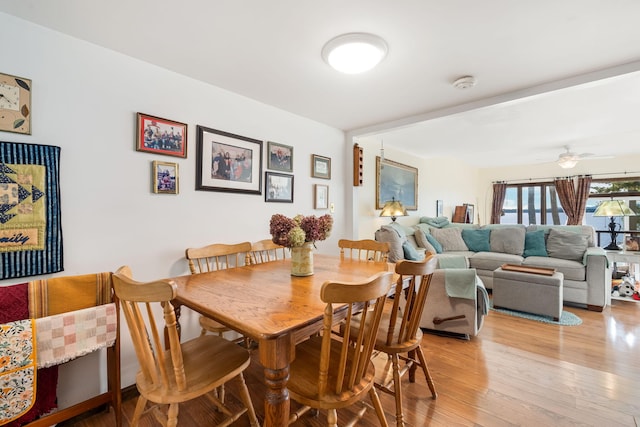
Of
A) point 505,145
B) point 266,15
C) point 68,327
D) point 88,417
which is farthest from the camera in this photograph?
point 505,145

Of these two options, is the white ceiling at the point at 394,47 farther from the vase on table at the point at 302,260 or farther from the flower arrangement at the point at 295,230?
the vase on table at the point at 302,260

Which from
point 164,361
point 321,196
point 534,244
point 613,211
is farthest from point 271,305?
point 613,211

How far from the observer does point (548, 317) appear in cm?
303

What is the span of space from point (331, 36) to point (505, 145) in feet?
14.5

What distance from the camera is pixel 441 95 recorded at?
8.33ft

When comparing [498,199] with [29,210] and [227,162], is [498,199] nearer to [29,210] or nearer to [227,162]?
[227,162]

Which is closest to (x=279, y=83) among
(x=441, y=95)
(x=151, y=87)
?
(x=151, y=87)

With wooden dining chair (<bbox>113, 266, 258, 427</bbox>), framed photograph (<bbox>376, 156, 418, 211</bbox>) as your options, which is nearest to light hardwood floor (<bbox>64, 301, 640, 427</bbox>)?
wooden dining chair (<bbox>113, 266, 258, 427</bbox>)

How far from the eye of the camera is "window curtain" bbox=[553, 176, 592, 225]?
617 centimetres

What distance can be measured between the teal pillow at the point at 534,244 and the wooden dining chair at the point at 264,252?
3.87 meters

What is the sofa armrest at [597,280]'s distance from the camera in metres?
3.21

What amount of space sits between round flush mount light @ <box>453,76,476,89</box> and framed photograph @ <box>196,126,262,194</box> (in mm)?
1770

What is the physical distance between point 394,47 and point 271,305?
1.72 metres

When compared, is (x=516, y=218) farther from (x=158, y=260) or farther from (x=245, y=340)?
(x=158, y=260)
